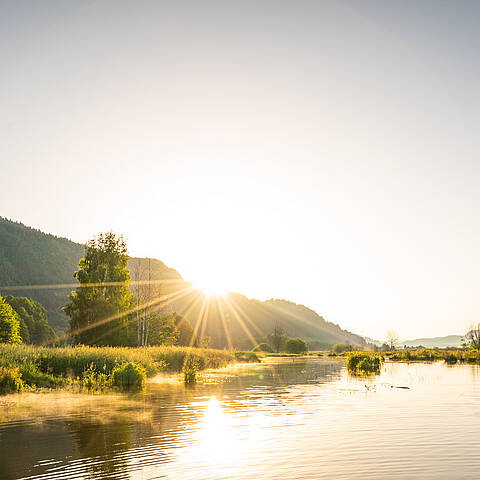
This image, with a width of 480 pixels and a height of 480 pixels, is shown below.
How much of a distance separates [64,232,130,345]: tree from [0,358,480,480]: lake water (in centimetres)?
3595

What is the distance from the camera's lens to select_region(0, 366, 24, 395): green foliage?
90.2 feet

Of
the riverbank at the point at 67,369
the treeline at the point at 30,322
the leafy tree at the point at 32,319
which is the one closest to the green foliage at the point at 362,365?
the riverbank at the point at 67,369

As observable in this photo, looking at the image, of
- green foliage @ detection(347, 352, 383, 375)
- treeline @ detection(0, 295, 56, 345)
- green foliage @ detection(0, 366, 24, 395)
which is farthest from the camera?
treeline @ detection(0, 295, 56, 345)

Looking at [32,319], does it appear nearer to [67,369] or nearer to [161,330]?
[161,330]

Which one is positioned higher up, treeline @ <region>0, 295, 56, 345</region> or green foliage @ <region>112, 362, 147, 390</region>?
treeline @ <region>0, 295, 56, 345</region>

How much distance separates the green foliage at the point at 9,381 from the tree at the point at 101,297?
112 ft

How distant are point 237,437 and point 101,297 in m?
56.7

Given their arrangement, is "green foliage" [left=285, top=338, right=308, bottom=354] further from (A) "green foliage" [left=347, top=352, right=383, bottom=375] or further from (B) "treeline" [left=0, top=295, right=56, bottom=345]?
(A) "green foliage" [left=347, top=352, right=383, bottom=375]

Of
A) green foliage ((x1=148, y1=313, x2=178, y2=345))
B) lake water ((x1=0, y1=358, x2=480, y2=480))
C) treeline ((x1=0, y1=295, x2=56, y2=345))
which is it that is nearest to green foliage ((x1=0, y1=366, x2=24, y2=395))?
lake water ((x1=0, y1=358, x2=480, y2=480))

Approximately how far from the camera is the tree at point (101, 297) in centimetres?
6344

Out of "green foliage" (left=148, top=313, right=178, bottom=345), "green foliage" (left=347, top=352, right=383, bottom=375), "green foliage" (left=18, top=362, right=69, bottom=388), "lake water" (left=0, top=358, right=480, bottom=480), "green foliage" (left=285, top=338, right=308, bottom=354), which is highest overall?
"green foliage" (left=148, top=313, right=178, bottom=345)

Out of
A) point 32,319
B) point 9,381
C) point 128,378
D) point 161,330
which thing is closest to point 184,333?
point 161,330

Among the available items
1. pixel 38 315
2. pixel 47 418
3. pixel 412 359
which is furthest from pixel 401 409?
pixel 38 315

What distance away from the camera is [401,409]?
83.6ft
